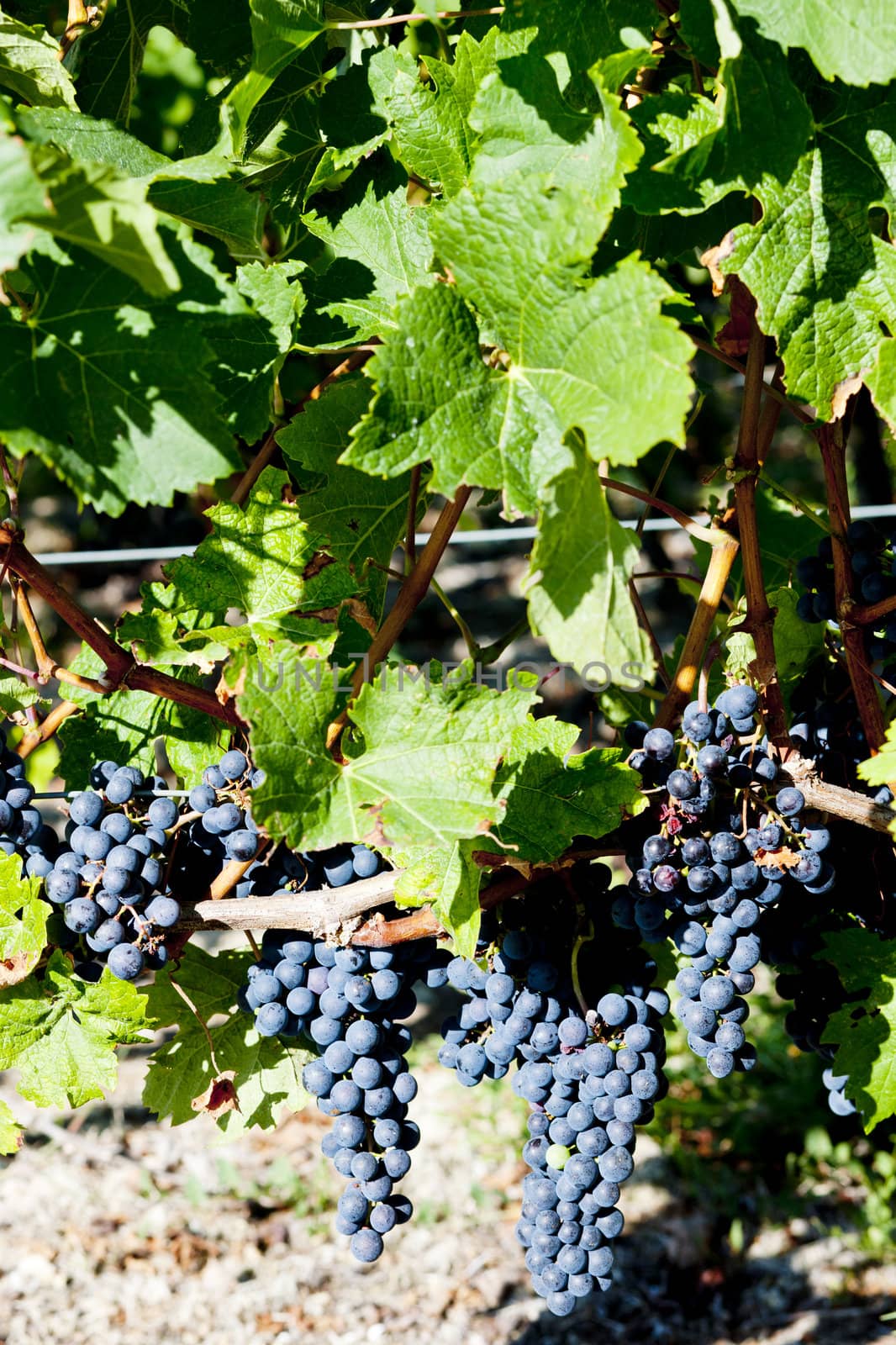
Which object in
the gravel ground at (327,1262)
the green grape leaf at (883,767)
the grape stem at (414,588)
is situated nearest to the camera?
the green grape leaf at (883,767)

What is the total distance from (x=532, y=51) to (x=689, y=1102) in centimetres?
240

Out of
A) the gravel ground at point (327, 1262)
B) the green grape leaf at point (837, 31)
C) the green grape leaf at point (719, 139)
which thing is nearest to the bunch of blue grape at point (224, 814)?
the green grape leaf at point (719, 139)

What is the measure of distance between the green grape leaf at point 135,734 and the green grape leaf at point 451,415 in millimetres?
431

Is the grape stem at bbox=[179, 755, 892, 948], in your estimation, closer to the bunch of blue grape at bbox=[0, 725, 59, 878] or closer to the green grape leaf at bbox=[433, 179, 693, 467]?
the bunch of blue grape at bbox=[0, 725, 59, 878]

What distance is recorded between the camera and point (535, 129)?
3.10ft

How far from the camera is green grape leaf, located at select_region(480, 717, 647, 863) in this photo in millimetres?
996

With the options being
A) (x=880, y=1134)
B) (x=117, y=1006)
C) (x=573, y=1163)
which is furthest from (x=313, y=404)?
(x=880, y=1134)

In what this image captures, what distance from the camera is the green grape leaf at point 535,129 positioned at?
0.92m

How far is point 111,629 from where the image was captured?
1178mm

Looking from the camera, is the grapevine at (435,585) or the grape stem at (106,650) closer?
the grapevine at (435,585)

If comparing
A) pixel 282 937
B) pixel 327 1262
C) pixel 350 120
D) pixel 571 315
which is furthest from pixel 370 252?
pixel 327 1262

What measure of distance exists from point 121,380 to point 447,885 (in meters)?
0.45

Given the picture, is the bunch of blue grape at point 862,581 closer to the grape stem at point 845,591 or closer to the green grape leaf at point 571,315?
the grape stem at point 845,591

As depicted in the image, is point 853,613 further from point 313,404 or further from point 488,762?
point 313,404
